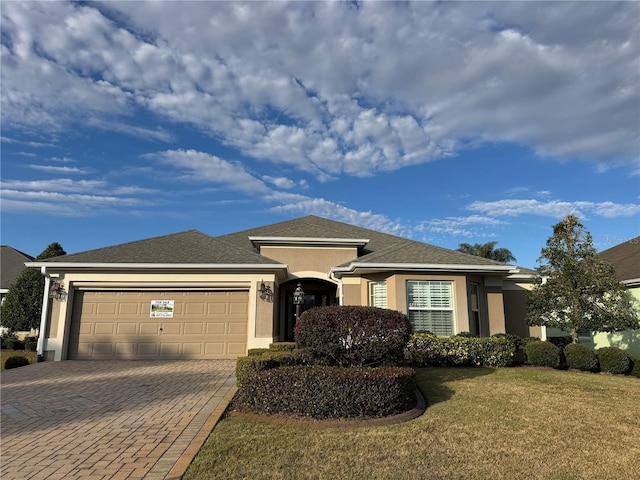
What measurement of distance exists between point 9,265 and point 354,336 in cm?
2660

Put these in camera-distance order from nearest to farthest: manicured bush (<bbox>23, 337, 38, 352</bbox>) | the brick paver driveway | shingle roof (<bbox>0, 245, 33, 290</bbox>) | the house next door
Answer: the brick paver driveway → the house next door → manicured bush (<bbox>23, 337, 38, 352</bbox>) → shingle roof (<bbox>0, 245, 33, 290</bbox>)

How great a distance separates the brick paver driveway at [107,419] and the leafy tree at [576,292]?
10.0 metres

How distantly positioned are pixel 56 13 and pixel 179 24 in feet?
8.55

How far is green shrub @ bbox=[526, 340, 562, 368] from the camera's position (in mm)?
10477

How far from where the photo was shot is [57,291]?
1291 centimetres

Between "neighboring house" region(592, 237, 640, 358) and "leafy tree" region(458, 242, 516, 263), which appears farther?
"leafy tree" region(458, 242, 516, 263)

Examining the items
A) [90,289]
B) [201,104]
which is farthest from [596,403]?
[90,289]

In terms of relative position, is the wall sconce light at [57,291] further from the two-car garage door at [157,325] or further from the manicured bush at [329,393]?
the manicured bush at [329,393]

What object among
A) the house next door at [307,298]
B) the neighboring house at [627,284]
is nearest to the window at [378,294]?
the house next door at [307,298]

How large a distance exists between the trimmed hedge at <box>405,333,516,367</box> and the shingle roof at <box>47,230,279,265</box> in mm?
5952

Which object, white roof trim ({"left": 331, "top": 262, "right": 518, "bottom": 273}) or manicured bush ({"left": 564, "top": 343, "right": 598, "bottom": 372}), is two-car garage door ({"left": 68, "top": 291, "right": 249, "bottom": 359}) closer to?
white roof trim ({"left": 331, "top": 262, "right": 518, "bottom": 273})

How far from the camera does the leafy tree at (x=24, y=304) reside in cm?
1892

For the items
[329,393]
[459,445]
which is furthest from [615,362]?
[329,393]

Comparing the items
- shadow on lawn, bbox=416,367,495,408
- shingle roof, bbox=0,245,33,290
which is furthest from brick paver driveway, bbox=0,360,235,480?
shingle roof, bbox=0,245,33,290
